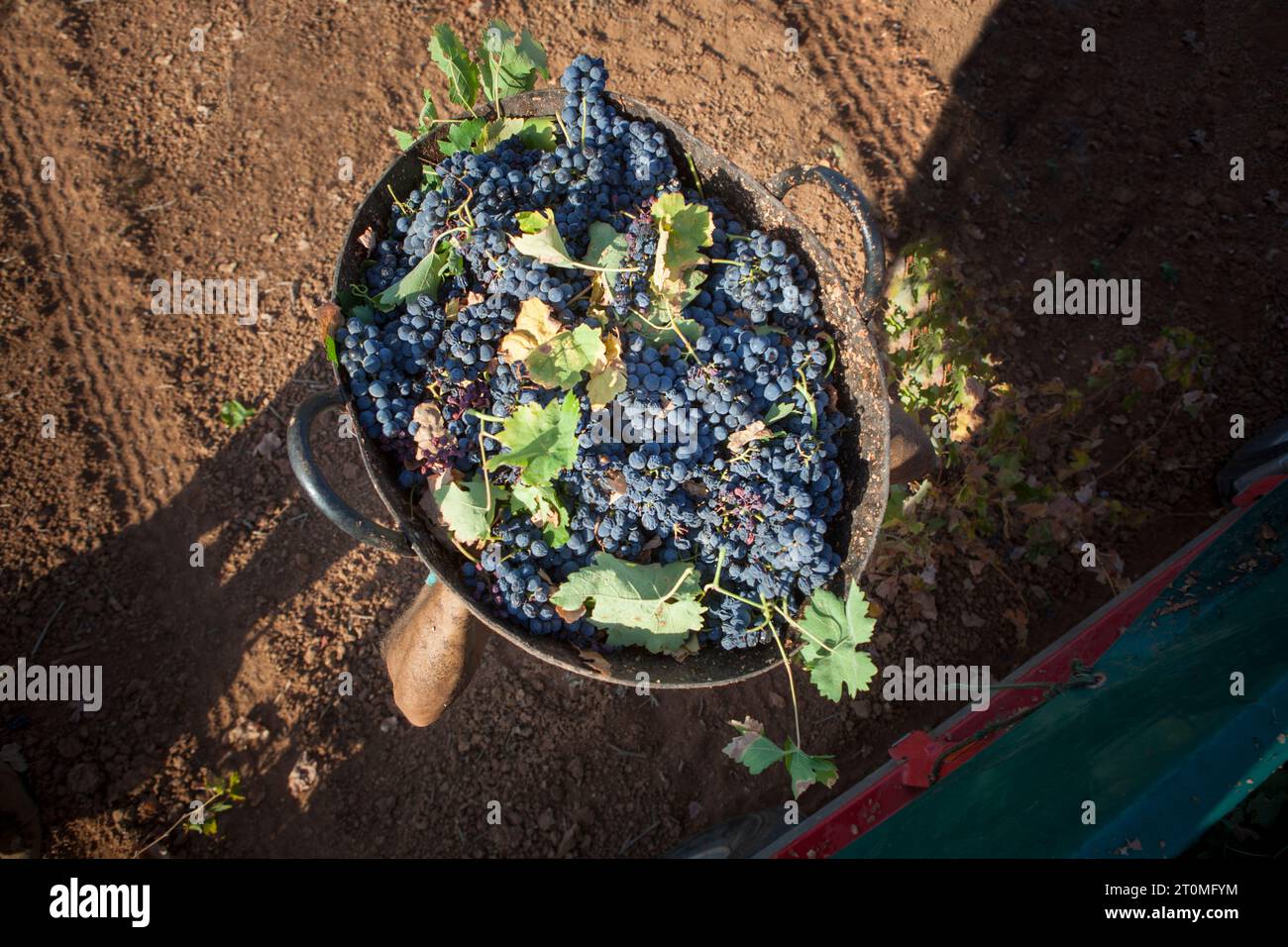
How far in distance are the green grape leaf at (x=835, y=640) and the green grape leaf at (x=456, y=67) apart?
1586 millimetres

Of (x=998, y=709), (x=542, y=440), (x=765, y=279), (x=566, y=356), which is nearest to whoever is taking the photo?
(x=542, y=440)

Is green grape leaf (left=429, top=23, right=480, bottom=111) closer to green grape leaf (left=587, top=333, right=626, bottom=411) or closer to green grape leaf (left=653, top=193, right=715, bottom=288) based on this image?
green grape leaf (left=653, top=193, right=715, bottom=288)

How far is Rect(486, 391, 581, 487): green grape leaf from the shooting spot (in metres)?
1.70

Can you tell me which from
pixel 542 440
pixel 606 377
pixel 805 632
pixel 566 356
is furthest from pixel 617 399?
pixel 805 632

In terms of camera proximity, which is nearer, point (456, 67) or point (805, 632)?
point (805, 632)

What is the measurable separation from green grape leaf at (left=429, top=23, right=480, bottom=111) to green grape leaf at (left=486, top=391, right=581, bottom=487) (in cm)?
94

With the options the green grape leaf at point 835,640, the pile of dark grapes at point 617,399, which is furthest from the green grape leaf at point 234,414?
the green grape leaf at point 835,640

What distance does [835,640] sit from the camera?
6.15 ft

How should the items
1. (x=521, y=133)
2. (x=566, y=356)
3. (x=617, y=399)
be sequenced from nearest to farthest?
(x=566, y=356) < (x=617, y=399) < (x=521, y=133)

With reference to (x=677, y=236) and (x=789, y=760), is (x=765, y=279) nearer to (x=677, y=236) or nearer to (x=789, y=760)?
(x=677, y=236)

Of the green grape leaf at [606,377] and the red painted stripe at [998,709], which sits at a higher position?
the green grape leaf at [606,377]

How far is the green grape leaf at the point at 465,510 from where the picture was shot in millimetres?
1810

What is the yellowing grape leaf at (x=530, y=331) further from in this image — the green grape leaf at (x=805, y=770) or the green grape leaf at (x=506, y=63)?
the green grape leaf at (x=805, y=770)

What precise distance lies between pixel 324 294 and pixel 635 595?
2.59 metres
